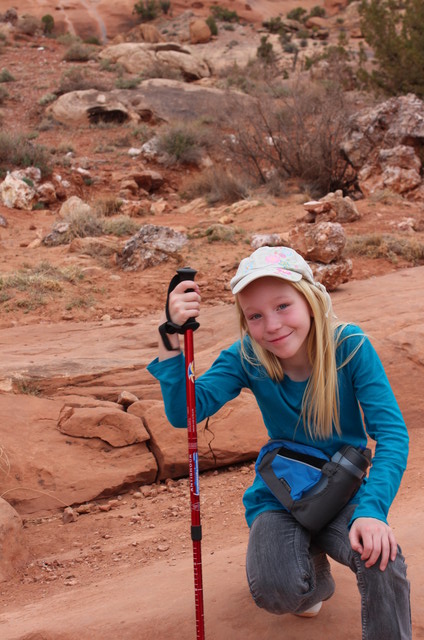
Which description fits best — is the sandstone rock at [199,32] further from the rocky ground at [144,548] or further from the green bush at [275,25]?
the rocky ground at [144,548]

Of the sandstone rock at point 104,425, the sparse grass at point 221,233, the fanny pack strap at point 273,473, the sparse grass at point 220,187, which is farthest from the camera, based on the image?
the sparse grass at point 220,187

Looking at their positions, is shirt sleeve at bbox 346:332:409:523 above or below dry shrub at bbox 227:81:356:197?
above

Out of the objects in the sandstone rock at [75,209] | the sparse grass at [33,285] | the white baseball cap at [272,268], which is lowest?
the sandstone rock at [75,209]

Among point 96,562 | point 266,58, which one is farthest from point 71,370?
point 266,58

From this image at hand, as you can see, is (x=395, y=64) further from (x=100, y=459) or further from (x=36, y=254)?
(x=100, y=459)

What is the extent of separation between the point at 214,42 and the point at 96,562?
33.3 metres

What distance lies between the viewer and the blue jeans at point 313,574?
187 cm

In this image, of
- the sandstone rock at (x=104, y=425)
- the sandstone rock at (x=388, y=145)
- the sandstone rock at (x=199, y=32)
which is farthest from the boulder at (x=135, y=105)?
the sandstone rock at (x=104, y=425)

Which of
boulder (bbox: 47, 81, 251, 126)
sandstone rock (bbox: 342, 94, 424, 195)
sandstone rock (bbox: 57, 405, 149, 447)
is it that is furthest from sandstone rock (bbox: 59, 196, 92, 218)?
boulder (bbox: 47, 81, 251, 126)

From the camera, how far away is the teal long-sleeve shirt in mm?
1977

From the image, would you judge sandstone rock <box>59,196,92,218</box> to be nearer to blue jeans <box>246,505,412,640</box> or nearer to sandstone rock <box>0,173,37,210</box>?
sandstone rock <box>0,173,37,210</box>

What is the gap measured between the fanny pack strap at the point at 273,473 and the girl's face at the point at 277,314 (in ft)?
1.14

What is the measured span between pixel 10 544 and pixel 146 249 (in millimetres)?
5753

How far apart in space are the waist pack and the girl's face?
36 cm
